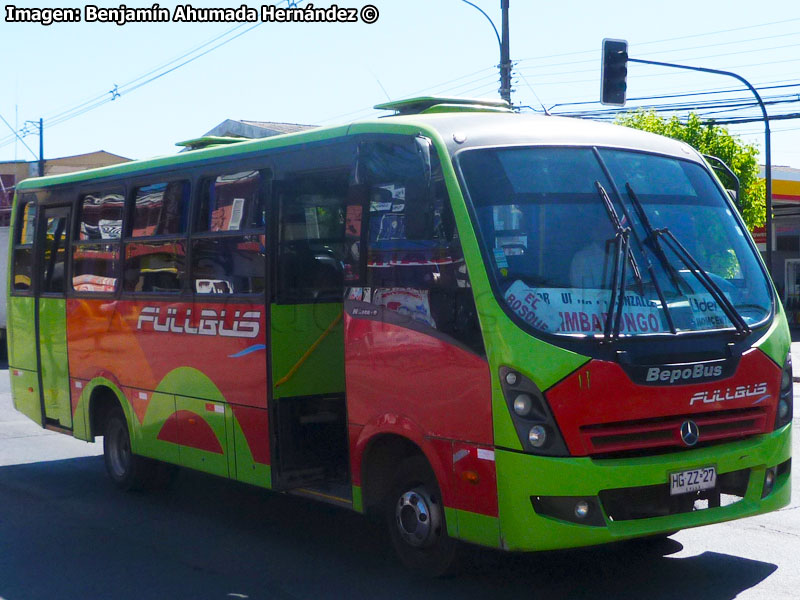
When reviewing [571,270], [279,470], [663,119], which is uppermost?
[663,119]

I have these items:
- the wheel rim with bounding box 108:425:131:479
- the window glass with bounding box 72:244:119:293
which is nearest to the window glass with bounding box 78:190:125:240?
the window glass with bounding box 72:244:119:293

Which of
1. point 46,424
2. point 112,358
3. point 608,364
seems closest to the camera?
point 608,364

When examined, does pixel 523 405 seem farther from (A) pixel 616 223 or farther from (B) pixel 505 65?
(B) pixel 505 65

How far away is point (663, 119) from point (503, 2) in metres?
8.98

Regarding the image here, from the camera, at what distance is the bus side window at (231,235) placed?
759 centimetres

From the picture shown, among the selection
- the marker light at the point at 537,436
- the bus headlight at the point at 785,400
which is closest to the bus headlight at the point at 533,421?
the marker light at the point at 537,436

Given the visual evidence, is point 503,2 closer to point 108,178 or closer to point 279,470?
point 108,178

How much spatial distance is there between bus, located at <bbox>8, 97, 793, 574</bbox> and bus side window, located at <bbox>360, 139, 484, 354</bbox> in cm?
2

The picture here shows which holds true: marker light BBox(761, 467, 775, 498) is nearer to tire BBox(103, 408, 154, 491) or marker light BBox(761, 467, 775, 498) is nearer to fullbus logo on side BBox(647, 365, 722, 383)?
fullbus logo on side BBox(647, 365, 722, 383)

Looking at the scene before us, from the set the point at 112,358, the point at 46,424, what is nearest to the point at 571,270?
the point at 112,358

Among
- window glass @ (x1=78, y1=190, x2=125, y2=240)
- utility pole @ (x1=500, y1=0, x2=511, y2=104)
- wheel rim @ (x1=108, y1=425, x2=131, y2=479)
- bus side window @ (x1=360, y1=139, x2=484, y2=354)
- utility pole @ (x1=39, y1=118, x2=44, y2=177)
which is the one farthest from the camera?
utility pole @ (x1=39, y1=118, x2=44, y2=177)

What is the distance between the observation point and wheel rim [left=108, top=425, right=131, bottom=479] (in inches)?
383

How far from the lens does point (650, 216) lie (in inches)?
241

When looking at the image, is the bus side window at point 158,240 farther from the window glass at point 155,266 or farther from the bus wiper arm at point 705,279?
the bus wiper arm at point 705,279
